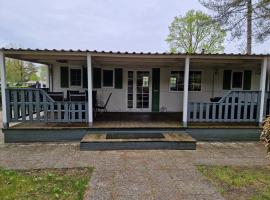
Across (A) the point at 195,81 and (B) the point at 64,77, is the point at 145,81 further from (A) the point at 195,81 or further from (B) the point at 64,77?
(B) the point at 64,77

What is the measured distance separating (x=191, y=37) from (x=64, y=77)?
15.1 metres

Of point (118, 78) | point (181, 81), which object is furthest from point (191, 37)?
point (118, 78)

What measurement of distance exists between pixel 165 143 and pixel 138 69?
13.5 ft

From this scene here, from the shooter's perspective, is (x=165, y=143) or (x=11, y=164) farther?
(x=165, y=143)

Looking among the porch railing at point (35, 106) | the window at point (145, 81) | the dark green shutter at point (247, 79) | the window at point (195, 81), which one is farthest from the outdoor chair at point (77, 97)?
the dark green shutter at point (247, 79)

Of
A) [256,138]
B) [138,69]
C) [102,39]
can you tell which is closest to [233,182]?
[256,138]

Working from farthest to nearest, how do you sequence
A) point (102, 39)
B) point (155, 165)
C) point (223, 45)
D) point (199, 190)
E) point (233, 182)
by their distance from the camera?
point (102, 39), point (223, 45), point (155, 165), point (233, 182), point (199, 190)

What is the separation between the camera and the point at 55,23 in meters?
19.4

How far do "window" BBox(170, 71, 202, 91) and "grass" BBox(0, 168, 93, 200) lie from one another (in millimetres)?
5610

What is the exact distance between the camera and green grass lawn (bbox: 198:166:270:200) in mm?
2902

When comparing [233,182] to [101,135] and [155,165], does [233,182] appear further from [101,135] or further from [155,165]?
[101,135]

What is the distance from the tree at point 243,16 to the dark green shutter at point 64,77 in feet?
21.5

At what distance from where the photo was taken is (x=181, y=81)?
27.7 feet

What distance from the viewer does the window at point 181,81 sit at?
838 cm
